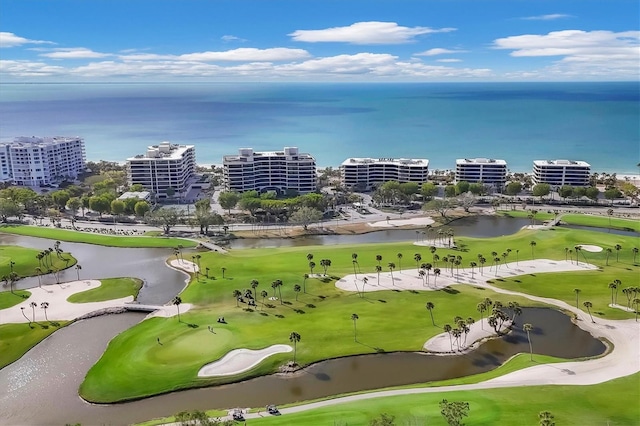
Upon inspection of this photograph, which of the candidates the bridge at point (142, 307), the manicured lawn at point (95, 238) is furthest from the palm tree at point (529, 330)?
the manicured lawn at point (95, 238)

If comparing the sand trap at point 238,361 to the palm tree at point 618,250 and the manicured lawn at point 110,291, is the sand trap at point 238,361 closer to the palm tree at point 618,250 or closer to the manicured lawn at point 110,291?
the manicured lawn at point 110,291

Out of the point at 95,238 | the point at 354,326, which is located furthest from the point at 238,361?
the point at 95,238

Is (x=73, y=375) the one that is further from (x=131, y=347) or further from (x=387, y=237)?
(x=387, y=237)

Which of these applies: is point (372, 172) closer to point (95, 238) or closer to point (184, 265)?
point (184, 265)

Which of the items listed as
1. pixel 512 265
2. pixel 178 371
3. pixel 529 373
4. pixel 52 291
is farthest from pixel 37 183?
pixel 529 373

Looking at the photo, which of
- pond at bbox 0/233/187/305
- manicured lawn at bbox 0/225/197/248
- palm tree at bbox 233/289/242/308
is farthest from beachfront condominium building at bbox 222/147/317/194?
palm tree at bbox 233/289/242/308

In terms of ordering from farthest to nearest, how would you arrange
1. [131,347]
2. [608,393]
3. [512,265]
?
[512,265] < [131,347] < [608,393]
